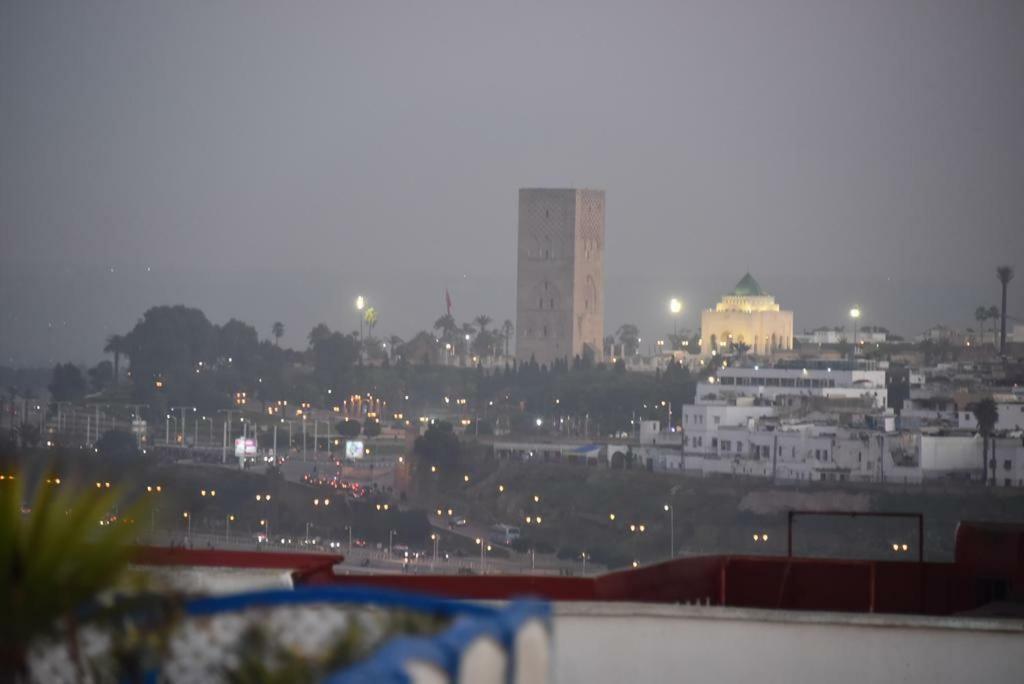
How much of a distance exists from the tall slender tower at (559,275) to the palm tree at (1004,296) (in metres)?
12.0

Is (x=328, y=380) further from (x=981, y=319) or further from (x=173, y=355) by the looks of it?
(x=981, y=319)

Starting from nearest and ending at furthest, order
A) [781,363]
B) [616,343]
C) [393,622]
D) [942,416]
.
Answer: [393,622]
[942,416]
[781,363]
[616,343]

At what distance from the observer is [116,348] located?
130 ft

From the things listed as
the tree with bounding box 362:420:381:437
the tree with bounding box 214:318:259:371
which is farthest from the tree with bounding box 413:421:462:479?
the tree with bounding box 214:318:259:371

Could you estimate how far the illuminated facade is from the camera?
45000 mm

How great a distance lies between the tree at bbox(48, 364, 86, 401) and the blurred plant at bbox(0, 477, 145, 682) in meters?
36.7

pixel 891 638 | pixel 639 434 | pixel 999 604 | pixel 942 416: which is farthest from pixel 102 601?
pixel 639 434

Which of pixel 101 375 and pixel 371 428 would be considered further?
pixel 101 375

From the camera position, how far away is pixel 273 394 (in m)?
40.5

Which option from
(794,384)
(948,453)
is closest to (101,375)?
(794,384)

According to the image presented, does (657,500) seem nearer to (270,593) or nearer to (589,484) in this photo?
(589,484)

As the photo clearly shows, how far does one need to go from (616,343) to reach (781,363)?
39.8 ft

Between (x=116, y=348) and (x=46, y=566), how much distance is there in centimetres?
3947

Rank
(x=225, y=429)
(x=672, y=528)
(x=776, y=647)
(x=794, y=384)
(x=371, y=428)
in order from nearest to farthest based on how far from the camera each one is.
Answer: (x=776, y=647)
(x=672, y=528)
(x=225, y=429)
(x=794, y=384)
(x=371, y=428)
